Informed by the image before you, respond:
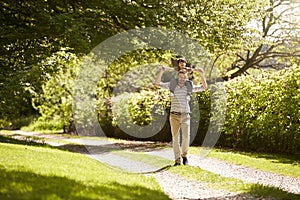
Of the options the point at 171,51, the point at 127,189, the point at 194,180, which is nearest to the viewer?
the point at 127,189

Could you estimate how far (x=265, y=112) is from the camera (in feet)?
44.3

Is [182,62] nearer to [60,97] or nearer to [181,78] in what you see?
[181,78]

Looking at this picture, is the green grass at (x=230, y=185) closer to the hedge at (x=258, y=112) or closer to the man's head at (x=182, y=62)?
the man's head at (x=182, y=62)

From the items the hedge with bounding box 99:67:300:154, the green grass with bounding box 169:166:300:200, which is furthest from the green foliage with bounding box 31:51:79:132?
the green grass with bounding box 169:166:300:200

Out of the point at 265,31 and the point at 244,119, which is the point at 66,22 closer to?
the point at 244,119

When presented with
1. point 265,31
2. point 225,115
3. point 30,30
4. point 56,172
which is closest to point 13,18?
point 30,30

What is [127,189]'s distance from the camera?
20.0 ft

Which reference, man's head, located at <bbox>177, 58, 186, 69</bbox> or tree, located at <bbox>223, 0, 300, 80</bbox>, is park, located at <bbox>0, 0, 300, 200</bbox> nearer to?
man's head, located at <bbox>177, 58, 186, 69</bbox>

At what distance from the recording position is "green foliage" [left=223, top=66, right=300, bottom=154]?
1264cm

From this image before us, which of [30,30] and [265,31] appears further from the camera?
[265,31]

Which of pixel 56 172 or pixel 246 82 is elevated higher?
pixel 246 82

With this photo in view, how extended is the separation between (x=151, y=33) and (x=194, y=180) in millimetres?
8003

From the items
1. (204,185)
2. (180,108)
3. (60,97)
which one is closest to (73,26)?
(180,108)

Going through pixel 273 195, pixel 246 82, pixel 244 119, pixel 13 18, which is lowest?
pixel 273 195
